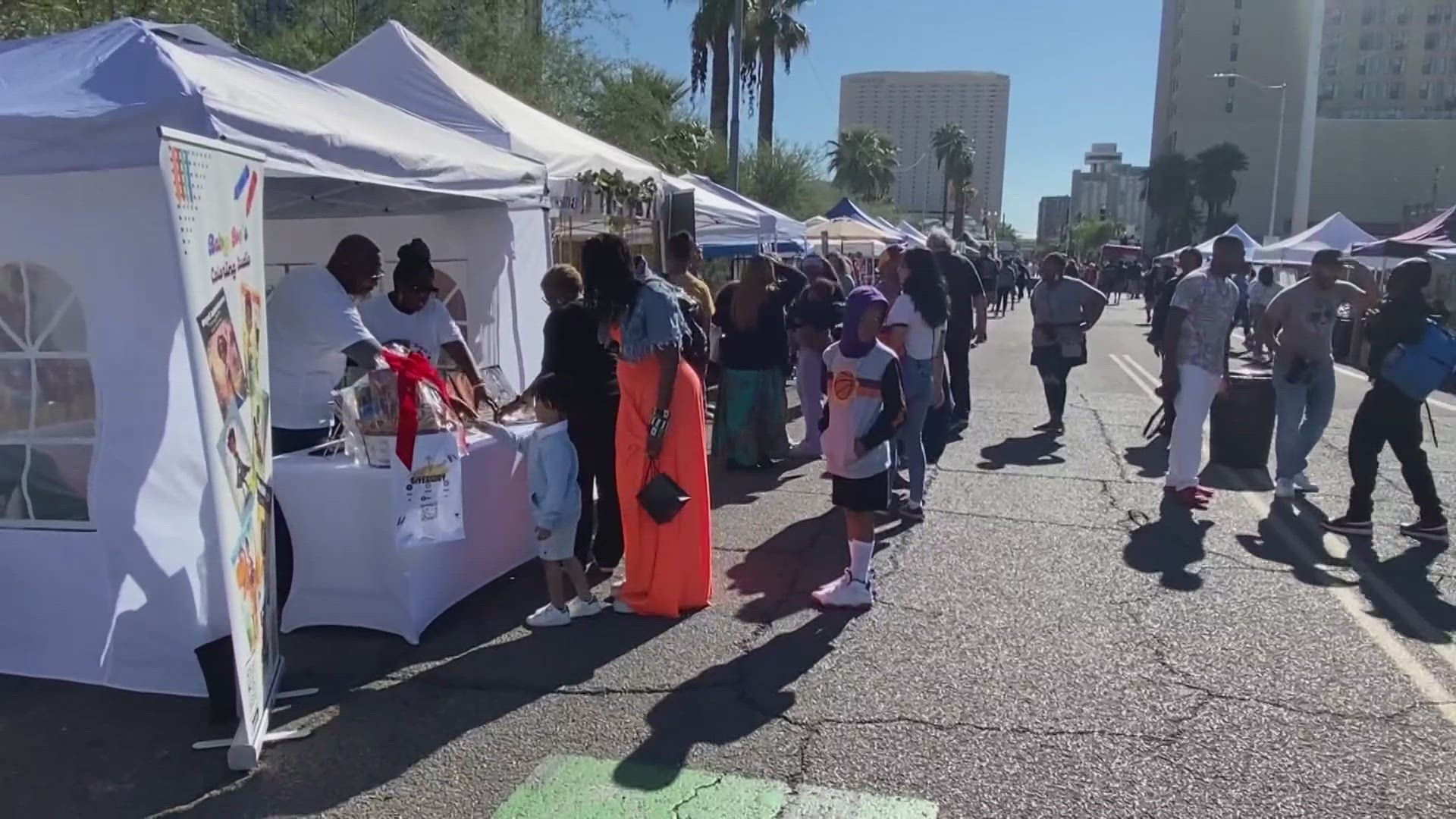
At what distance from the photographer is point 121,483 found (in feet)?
14.5

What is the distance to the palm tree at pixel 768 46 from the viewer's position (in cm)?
3584

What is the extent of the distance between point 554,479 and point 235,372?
1.85 m

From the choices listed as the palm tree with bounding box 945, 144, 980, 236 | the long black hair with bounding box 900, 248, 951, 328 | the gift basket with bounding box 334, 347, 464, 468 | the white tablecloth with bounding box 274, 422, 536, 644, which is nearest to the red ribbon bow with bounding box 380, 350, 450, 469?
the gift basket with bounding box 334, 347, 464, 468

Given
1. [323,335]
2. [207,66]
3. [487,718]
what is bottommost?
[487,718]

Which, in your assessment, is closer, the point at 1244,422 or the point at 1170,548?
the point at 1170,548

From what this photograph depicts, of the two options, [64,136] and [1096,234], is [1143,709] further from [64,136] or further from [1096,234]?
[1096,234]

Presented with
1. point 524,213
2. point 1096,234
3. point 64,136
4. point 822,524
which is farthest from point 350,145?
point 1096,234

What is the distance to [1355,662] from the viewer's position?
4996 millimetres

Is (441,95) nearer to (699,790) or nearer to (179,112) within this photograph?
(179,112)

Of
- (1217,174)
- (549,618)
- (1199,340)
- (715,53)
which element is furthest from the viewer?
(1217,174)

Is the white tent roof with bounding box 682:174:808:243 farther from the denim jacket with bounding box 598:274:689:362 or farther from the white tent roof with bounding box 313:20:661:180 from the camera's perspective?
the denim jacket with bounding box 598:274:689:362

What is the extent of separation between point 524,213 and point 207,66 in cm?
332

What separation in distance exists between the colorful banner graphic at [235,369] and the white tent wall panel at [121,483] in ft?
2.06

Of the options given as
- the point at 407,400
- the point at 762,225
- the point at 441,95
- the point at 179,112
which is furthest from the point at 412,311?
the point at 762,225
